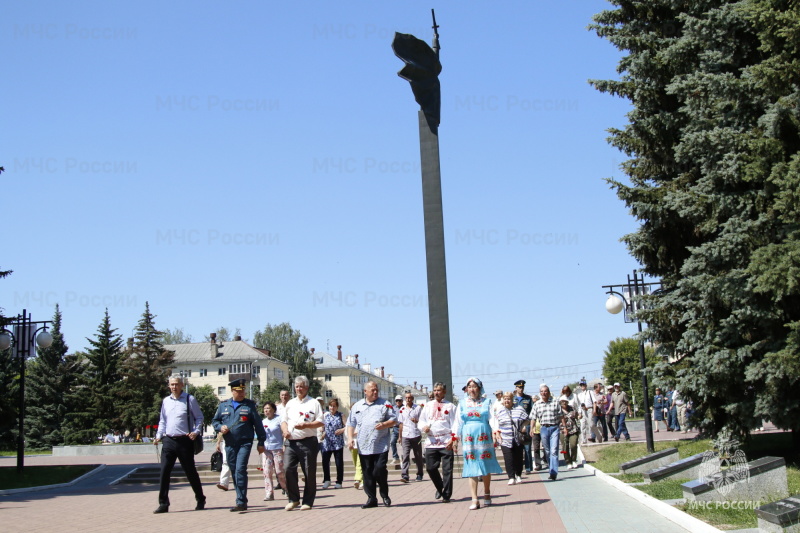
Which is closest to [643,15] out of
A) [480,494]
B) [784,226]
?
[784,226]

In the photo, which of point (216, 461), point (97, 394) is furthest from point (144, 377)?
point (216, 461)

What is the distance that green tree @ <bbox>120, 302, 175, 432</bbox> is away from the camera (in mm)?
49938

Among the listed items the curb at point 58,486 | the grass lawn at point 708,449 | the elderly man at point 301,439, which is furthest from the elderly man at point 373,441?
the curb at point 58,486

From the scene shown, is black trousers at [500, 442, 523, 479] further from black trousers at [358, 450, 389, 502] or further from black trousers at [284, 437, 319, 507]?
black trousers at [284, 437, 319, 507]

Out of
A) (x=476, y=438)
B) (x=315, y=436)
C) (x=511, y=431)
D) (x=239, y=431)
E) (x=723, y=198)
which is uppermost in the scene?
(x=723, y=198)

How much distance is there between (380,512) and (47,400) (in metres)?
51.1

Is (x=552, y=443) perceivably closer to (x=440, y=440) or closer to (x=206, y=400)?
(x=440, y=440)

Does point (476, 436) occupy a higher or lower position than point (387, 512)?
higher

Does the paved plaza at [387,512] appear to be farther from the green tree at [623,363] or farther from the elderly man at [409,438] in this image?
the green tree at [623,363]

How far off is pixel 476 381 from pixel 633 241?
166 inches

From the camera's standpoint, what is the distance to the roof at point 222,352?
3403 inches

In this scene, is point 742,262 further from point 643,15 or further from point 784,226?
point 643,15

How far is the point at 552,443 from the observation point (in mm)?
13672

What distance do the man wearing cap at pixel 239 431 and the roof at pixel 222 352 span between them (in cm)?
7577
